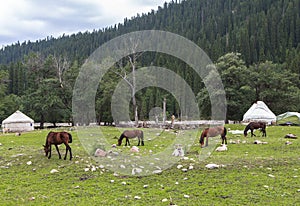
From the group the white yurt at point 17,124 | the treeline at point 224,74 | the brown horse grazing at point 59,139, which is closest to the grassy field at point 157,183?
the brown horse grazing at point 59,139

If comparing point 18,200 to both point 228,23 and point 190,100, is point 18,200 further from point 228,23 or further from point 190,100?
point 228,23

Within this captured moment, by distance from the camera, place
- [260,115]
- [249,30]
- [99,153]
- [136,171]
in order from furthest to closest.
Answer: [249,30] → [260,115] → [99,153] → [136,171]

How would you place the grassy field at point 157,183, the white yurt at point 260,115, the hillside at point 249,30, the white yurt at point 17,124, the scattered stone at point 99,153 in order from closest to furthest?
the grassy field at point 157,183, the scattered stone at point 99,153, the white yurt at point 260,115, the white yurt at point 17,124, the hillside at point 249,30

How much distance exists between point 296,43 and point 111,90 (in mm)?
99895

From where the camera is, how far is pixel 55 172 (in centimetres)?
1285

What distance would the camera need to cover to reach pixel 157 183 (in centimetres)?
1134

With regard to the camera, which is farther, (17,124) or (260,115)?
(17,124)

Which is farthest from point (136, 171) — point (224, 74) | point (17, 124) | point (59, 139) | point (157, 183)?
point (224, 74)

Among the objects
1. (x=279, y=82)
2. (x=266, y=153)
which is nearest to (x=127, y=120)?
(x=279, y=82)

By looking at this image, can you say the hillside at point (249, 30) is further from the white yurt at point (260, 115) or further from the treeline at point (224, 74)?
the white yurt at point (260, 115)

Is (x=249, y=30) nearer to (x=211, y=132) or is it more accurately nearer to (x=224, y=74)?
(x=224, y=74)

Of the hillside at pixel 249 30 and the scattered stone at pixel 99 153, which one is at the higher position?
the hillside at pixel 249 30

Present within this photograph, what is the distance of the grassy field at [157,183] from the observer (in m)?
9.65

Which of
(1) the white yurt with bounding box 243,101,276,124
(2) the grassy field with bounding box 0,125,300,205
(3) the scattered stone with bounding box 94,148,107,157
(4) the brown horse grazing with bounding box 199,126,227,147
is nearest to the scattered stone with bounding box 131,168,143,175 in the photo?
(2) the grassy field with bounding box 0,125,300,205
